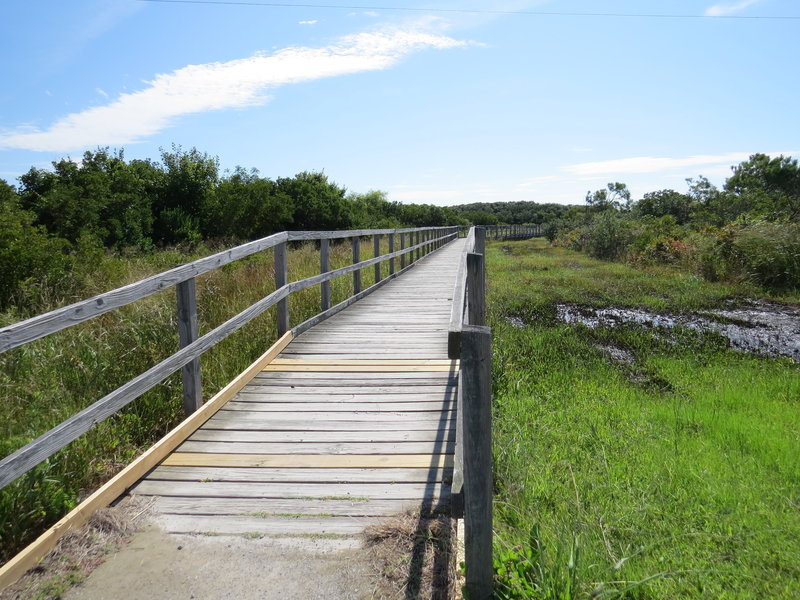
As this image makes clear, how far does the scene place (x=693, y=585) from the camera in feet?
9.02

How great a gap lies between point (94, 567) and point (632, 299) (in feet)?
39.0

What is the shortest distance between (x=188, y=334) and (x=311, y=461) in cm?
119

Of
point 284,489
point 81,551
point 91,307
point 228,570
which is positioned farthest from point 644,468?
point 91,307

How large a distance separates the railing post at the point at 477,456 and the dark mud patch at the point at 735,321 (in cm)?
711

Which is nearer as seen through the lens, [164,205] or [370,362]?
[370,362]

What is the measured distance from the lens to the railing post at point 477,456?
6.61 feet

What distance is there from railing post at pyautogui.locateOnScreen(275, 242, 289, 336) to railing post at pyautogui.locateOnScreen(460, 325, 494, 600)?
3.96 m

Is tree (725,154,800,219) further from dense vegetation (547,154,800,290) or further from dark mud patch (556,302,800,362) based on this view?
dark mud patch (556,302,800,362)

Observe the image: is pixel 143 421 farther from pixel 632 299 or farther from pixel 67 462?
pixel 632 299

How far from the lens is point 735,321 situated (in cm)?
1007

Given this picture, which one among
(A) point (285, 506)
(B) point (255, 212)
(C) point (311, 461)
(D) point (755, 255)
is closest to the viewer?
(A) point (285, 506)

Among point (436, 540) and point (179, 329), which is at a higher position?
point (179, 329)

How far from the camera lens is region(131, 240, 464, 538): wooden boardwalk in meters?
2.85

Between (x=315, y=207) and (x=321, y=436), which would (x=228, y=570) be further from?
(x=315, y=207)
